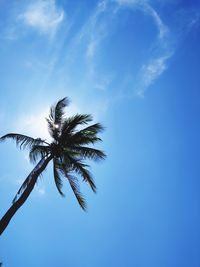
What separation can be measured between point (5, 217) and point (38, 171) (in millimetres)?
3264

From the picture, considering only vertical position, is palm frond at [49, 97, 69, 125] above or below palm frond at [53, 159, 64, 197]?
above

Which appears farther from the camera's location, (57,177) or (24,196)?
(57,177)

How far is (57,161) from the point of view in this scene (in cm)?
1819

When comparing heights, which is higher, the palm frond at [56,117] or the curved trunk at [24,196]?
the palm frond at [56,117]

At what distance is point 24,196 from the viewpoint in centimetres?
1502

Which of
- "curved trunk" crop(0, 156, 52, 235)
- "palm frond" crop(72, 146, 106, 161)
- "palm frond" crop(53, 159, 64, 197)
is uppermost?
"palm frond" crop(72, 146, 106, 161)

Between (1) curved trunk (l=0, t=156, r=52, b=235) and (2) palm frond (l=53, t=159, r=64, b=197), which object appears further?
(2) palm frond (l=53, t=159, r=64, b=197)

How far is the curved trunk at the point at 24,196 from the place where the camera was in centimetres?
1367

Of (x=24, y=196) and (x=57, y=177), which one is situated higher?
(x=57, y=177)

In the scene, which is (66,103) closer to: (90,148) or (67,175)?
(90,148)

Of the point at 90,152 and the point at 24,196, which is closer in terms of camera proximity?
the point at 24,196

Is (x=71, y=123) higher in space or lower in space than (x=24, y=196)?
higher

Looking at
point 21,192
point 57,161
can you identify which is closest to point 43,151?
point 57,161

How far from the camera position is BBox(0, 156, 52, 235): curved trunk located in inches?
538
